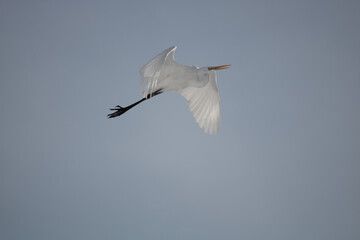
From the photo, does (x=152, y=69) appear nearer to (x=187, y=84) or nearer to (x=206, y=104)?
(x=187, y=84)

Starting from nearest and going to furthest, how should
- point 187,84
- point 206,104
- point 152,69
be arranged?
1. point 152,69
2. point 187,84
3. point 206,104

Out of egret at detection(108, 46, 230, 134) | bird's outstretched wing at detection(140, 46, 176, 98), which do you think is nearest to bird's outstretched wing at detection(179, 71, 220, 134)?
egret at detection(108, 46, 230, 134)

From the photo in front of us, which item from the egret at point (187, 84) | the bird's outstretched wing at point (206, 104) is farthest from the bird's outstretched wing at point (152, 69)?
the bird's outstretched wing at point (206, 104)

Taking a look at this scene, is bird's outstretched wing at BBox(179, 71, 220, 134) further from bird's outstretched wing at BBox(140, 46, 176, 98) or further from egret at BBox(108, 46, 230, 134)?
bird's outstretched wing at BBox(140, 46, 176, 98)

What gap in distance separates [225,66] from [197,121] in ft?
3.00

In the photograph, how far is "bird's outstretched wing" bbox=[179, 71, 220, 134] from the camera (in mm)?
5238

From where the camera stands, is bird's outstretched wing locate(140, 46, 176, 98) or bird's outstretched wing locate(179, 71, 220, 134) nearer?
bird's outstretched wing locate(140, 46, 176, 98)

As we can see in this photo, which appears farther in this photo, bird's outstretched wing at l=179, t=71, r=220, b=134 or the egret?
bird's outstretched wing at l=179, t=71, r=220, b=134

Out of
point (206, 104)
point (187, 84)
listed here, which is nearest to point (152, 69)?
point (187, 84)

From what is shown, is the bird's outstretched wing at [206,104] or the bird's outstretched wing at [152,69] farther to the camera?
the bird's outstretched wing at [206,104]

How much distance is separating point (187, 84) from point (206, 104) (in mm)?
733

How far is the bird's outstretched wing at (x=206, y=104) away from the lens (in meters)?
5.24

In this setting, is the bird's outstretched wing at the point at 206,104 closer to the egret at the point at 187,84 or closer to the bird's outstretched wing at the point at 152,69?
the egret at the point at 187,84

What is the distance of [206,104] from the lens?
5.35 meters
